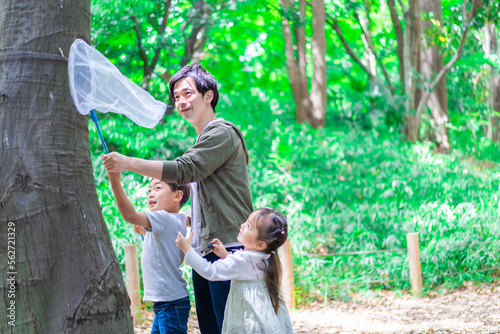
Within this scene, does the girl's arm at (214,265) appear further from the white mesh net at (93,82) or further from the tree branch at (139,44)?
the tree branch at (139,44)

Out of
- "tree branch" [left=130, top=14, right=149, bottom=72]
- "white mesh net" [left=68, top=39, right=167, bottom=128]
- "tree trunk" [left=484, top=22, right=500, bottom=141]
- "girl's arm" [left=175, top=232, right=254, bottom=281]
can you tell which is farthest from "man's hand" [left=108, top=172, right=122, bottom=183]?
"tree trunk" [left=484, top=22, right=500, bottom=141]

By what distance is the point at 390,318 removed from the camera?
19.3 ft

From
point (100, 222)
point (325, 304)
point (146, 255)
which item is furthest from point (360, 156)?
point (100, 222)

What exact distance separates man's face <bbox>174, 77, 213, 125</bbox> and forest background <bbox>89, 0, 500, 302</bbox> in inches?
145

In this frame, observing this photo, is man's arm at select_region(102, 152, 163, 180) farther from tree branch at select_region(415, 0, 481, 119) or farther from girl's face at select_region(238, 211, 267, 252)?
tree branch at select_region(415, 0, 481, 119)

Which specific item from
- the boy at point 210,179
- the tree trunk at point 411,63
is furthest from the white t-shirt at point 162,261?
the tree trunk at point 411,63

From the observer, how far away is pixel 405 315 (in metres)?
5.99

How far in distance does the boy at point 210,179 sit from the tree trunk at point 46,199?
0.48 metres

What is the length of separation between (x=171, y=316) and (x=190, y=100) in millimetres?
1135

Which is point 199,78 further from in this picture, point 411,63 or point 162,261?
point 411,63

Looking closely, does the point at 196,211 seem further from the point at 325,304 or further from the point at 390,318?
the point at 325,304

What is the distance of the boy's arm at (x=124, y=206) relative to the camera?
93.7 inches

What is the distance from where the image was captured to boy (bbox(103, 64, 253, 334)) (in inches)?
98.7
